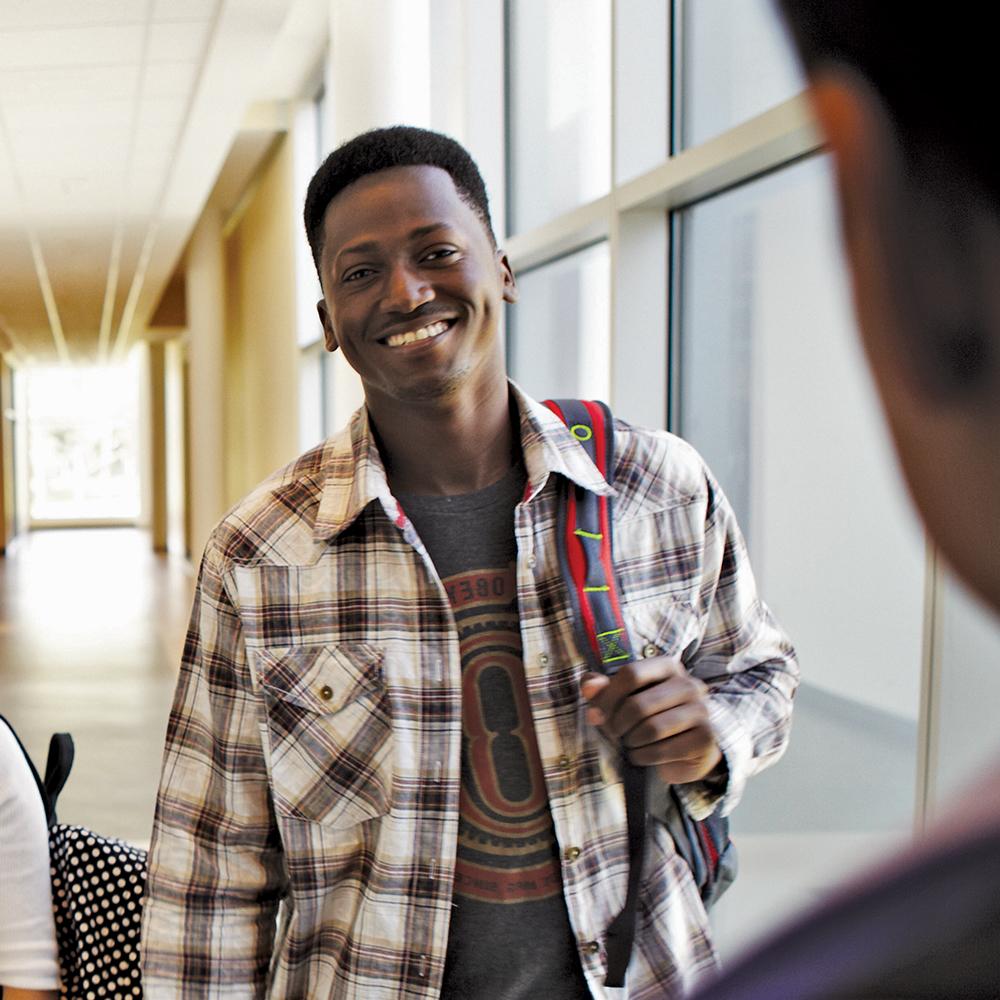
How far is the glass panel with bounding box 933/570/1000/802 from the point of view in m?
2.21

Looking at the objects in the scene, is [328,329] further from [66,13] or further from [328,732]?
[66,13]

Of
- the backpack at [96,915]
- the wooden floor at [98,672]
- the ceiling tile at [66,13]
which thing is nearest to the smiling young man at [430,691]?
the backpack at [96,915]

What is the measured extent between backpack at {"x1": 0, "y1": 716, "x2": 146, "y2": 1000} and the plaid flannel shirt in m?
0.50

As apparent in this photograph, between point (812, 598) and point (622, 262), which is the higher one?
point (622, 262)

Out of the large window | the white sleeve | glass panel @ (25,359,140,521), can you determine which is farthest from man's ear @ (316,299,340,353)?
glass panel @ (25,359,140,521)

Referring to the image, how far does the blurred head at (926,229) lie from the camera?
256mm

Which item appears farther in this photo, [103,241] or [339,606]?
[103,241]

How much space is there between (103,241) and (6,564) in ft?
29.3

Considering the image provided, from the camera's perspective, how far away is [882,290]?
263mm

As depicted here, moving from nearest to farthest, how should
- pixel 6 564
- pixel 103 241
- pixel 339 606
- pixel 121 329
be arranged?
pixel 339 606 < pixel 103 241 < pixel 6 564 < pixel 121 329

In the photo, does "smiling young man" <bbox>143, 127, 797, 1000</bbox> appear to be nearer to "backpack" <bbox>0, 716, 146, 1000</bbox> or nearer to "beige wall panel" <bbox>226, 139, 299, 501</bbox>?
"backpack" <bbox>0, 716, 146, 1000</bbox>

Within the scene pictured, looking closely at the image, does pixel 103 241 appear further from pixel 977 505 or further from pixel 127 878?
pixel 977 505

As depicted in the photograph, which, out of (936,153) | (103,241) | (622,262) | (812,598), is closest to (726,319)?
(622,262)

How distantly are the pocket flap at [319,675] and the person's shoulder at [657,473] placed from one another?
384mm
